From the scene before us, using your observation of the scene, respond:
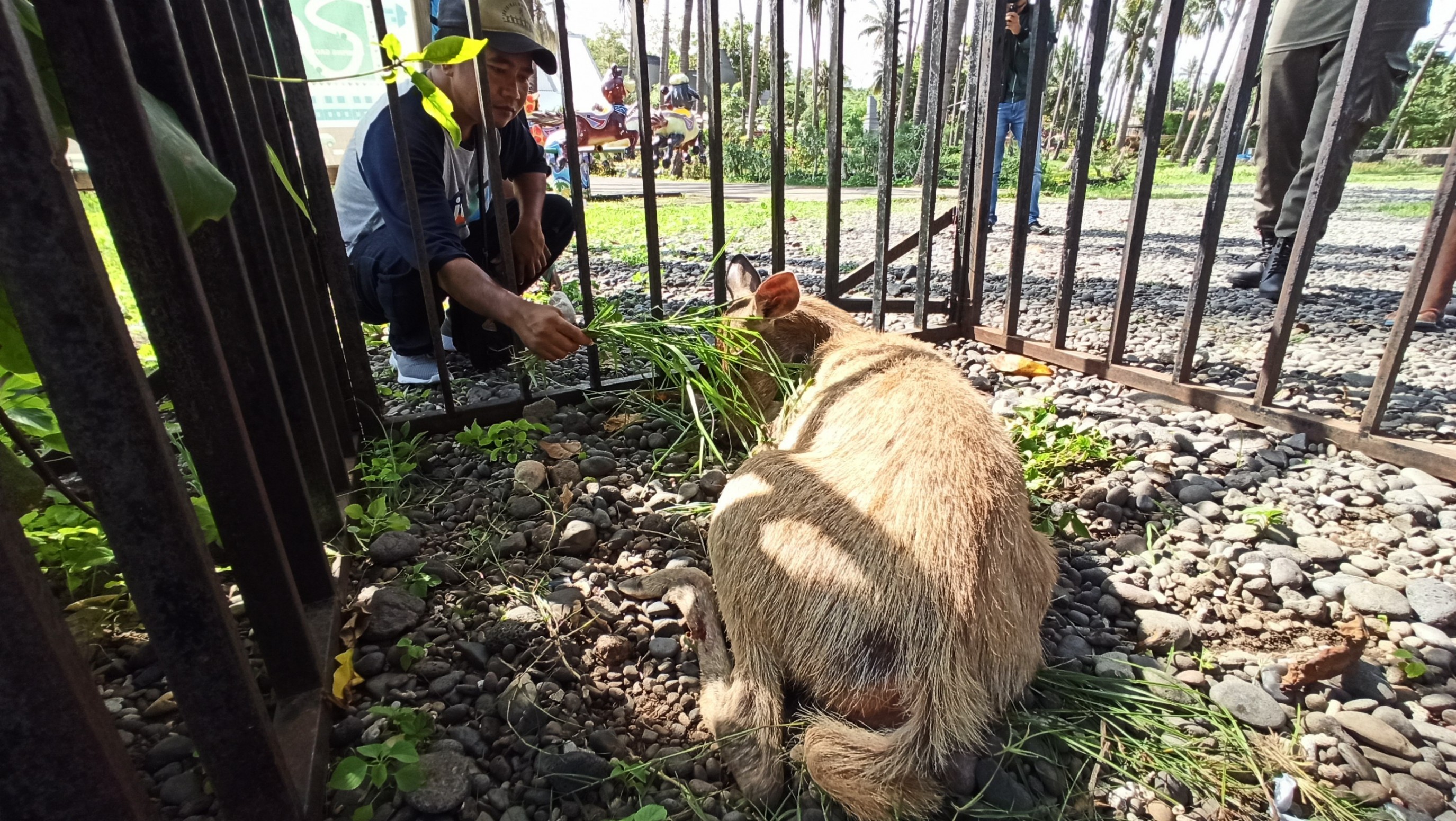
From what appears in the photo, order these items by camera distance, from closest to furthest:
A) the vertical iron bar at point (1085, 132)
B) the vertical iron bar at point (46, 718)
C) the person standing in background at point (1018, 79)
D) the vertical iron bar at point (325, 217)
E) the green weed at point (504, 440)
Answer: the vertical iron bar at point (46, 718) → the vertical iron bar at point (325, 217) → the green weed at point (504, 440) → the vertical iron bar at point (1085, 132) → the person standing in background at point (1018, 79)

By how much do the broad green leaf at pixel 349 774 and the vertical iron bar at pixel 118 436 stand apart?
10.7 inches

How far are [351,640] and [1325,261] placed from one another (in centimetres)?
994

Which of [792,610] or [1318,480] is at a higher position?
[792,610]

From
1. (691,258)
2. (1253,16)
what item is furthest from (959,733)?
(691,258)

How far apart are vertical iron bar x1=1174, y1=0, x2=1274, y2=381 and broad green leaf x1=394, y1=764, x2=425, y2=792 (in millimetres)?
3881

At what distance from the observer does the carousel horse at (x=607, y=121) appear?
17.4m

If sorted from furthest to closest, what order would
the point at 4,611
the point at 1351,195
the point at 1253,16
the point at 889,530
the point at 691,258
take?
the point at 1351,195 < the point at 691,258 < the point at 1253,16 < the point at 889,530 < the point at 4,611

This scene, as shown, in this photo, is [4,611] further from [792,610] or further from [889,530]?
[889,530]

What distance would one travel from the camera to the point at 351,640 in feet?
6.64

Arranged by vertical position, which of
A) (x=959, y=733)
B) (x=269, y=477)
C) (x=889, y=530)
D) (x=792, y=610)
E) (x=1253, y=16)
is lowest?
(x=959, y=733)

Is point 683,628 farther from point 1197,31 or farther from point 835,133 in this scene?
point 1197,31

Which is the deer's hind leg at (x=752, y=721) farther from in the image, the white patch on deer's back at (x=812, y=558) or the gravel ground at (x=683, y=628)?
the white patch on deer's back at (x=812, y=558)

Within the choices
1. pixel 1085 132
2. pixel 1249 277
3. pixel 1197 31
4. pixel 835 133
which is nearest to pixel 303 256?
pixel 835 133

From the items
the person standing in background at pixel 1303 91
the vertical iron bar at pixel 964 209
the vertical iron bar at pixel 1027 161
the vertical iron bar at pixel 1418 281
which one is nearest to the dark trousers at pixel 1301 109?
the person standing in background at pixel 1303 91
